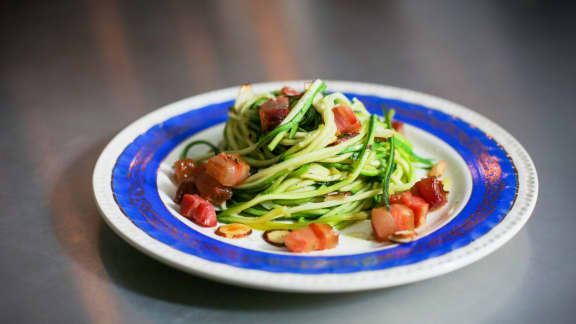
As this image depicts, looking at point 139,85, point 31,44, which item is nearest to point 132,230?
point 139,85

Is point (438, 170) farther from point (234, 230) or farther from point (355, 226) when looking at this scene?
point (234, 230)

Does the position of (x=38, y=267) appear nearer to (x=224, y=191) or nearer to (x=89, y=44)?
(x=224, y=191)

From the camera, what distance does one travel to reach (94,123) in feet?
22.5

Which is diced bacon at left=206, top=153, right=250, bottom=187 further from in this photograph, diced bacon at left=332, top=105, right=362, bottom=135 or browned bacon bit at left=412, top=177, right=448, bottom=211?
browned bacon bit at left=412, top=177, right=448, bottom=211

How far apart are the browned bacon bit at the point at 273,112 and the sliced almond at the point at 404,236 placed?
4.59 feet

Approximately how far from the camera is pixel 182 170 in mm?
5195

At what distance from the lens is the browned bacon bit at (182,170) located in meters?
5.19

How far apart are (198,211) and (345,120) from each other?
55.9 inches

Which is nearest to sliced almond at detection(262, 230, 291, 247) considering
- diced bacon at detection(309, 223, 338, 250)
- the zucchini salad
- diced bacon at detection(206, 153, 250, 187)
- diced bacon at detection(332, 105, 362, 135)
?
the zucchini salad

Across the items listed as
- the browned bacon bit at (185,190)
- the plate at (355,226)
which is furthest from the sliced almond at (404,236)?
the browned bacon bit at (185,190)

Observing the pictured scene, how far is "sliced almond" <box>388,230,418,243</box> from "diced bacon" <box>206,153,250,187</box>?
1.37 meters

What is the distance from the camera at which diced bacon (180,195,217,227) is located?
458cm

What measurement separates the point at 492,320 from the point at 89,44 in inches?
289

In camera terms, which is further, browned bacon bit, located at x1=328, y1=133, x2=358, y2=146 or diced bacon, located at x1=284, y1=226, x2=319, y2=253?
browned bacon bit, located at x1=328, y1=133, x2=358, y2=146
